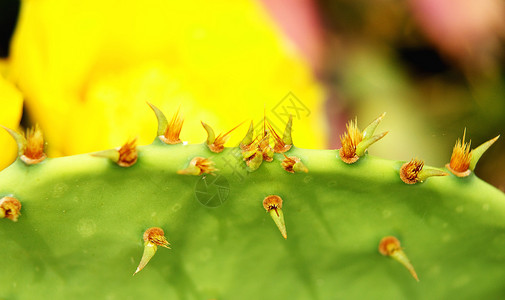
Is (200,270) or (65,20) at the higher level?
(65,20)

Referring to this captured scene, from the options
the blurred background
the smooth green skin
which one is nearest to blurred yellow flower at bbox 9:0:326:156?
the blurred background

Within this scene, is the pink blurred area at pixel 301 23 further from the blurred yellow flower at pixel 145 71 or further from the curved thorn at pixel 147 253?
the curved thorn at pixel 147 253

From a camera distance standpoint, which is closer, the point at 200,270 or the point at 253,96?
the point at 200,270

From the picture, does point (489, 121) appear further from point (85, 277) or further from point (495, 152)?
point (85, 277)

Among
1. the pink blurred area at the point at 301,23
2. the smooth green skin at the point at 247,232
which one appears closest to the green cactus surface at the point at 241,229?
the smooth green skin at the point at 247,232

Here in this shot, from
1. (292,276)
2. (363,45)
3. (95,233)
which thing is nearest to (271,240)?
(292,276)
